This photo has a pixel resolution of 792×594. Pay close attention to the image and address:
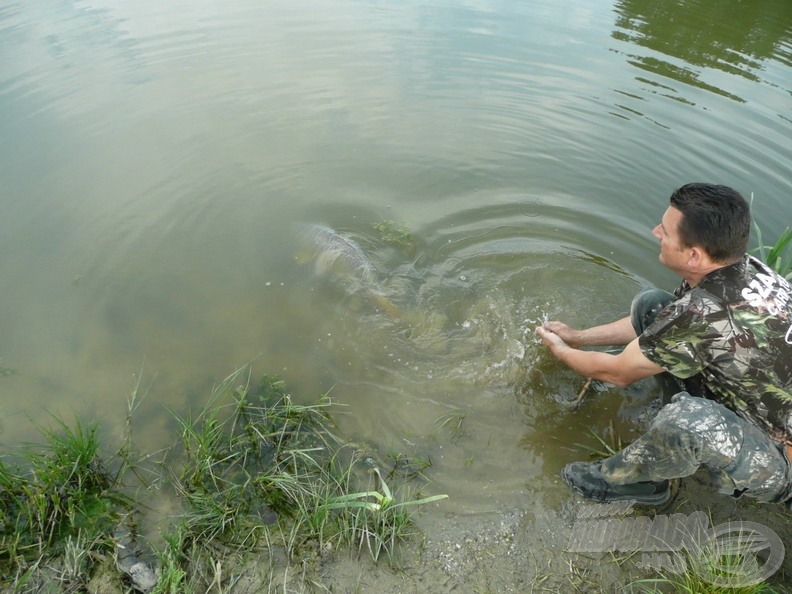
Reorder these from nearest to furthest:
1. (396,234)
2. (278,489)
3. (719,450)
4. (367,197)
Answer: (719,450)
(278,489)
(396,234)
(367,197)

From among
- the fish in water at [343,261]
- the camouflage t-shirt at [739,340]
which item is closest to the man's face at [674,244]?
the camouflage t-shirt at [739,340]

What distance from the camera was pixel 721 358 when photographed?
2.78 m

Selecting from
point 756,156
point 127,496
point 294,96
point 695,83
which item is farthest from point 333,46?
point 127,496

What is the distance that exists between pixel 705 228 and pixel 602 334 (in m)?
1.30

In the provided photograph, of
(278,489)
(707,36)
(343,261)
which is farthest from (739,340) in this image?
(707,36)

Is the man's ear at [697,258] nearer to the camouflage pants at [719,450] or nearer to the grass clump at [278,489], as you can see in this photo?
the camouflage pants at [719,450]

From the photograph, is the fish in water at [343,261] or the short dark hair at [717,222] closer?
the short dark hair at [717,222]

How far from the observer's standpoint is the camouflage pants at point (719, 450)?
8.70 ft

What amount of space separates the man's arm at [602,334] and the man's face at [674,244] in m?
0.85

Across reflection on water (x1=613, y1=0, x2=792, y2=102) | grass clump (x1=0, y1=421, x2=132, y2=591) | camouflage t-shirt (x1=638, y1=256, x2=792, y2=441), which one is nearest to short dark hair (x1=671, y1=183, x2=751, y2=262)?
camouflage t-shirt (x1=638, y1=256, x2=792, y2=441)

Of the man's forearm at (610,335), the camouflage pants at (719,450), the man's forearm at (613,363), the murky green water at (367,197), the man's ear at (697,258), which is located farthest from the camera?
the murky green water at (367,197)

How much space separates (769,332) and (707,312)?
293mm

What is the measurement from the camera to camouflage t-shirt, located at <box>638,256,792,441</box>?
8.72ft

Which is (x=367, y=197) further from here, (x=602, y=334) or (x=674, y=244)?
(x=674, y=244)
